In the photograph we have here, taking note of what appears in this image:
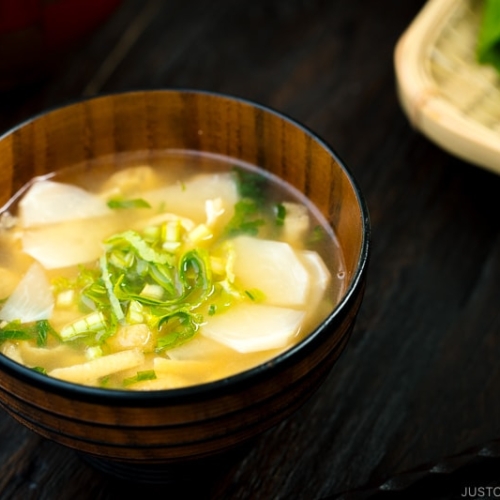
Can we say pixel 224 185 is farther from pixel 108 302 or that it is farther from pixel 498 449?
pixel 498 449

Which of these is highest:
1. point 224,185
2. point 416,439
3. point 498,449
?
point 224,185

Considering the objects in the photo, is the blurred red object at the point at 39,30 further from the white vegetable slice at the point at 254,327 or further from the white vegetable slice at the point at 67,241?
the white vegetable slice at the point at 254,327

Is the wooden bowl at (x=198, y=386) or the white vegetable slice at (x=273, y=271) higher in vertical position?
the wooden bowl at (x=198, y=386)

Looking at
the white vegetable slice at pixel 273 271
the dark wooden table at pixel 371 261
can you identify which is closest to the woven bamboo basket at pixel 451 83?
the dark wooden table at pixel 371 261

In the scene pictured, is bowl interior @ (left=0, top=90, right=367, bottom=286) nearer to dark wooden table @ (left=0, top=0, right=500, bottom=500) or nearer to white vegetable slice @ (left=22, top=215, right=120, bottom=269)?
white vegetable slice @ (left=22, top=215, right=120, bottom=269)

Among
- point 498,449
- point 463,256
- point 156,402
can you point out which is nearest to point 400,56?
point 463,256

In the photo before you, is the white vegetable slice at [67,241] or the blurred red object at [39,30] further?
the blurred red object at [39,30]
